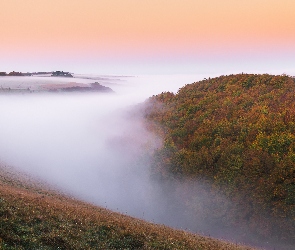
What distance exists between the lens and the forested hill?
39062 mm

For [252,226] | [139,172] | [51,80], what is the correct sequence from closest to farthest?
1. [252,226]
2. [139,172]
3. [51,80]

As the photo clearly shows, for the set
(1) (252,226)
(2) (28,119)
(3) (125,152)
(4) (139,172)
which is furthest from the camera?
(2) (28,119)

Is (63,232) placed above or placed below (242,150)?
below

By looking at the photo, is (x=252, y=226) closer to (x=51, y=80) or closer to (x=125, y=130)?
(x=125, y=130)

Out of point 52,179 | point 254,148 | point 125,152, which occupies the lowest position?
point 52,179

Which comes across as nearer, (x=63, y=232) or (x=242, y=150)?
(x=63, y=232)

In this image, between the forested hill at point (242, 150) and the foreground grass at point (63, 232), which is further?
the forested hill at point (242, 150)

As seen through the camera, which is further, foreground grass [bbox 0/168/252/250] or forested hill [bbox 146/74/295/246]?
forested hill [bbox 146/74/295/246]

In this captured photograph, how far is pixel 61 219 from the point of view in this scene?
21.3 meters

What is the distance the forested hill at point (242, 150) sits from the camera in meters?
39.1

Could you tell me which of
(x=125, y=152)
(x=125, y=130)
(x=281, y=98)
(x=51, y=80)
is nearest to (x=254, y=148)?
(x=281, y=98)

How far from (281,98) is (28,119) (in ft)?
336

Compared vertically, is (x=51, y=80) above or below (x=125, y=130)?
above

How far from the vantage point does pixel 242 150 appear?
44.5m
